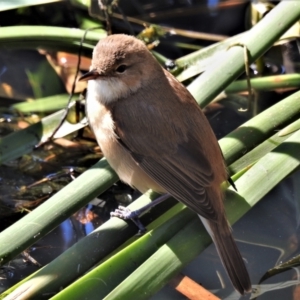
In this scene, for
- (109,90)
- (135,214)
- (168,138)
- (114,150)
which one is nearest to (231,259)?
(135,214)

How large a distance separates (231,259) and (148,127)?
2.27ft

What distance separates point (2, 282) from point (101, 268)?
2.61ft

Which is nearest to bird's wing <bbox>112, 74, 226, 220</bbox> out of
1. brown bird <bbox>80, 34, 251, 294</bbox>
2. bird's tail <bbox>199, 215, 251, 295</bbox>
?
brown bird <bbox>80, 34, 251, 294</bbox>

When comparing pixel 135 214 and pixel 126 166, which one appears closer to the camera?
pixel 135 214

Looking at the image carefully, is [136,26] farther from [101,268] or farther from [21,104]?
[101,268]

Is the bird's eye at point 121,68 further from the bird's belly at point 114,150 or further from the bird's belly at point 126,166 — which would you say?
the bird's belly at point 126,166

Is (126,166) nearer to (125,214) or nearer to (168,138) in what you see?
(168,138)

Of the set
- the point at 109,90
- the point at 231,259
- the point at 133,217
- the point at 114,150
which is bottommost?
the point at 231,259

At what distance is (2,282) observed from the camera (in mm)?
2941

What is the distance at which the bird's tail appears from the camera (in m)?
2.67

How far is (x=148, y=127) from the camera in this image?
2.94 m

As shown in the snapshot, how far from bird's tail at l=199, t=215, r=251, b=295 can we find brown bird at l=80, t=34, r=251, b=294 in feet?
0.06

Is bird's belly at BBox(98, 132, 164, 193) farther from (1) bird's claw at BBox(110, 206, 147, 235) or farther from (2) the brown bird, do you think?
(1) bird's claw at BBox(110, 206, 147, 235)

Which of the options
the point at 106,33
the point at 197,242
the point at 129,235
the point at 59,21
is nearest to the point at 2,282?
the point at 129,235
